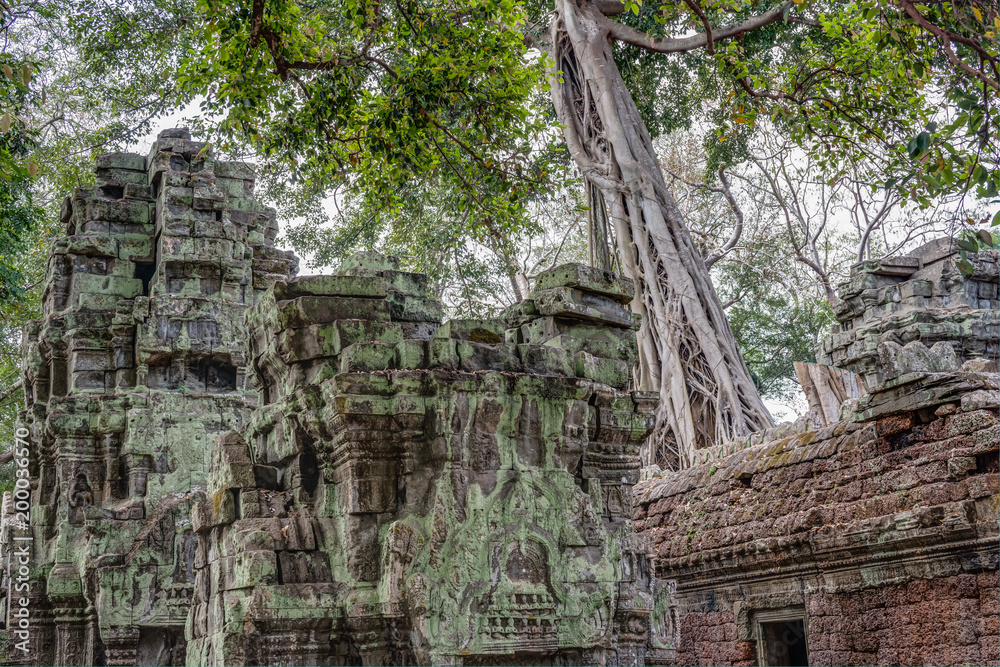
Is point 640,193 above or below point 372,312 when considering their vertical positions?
above

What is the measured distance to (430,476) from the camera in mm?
3957

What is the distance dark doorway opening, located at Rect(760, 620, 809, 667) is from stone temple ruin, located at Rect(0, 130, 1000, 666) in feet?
0.10

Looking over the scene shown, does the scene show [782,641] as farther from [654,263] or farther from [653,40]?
[653,40]

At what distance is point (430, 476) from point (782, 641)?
5139mm

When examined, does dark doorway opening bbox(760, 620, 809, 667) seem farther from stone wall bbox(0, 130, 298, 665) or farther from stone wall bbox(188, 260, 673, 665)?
stone wall bbox(0, 130, 298, 665)

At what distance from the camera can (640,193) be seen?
44.1 feet

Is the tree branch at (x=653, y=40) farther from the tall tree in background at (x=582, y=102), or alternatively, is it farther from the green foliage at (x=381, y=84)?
the green foliage at (x=381, y=84)

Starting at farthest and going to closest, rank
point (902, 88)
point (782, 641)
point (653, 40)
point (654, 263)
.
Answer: point (653, 40), point (654, 263), point (902, 88), point (782, 641)

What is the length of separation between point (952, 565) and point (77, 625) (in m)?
6.03

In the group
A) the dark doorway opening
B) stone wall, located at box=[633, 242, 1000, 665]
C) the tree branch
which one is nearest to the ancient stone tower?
stone wall, located at box=[633, 242, 1000, 665]

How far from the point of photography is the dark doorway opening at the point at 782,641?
7914 millimetres

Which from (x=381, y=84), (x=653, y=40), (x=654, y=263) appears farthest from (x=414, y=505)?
(x=653, y=40)

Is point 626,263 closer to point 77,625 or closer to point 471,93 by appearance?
point 471,93

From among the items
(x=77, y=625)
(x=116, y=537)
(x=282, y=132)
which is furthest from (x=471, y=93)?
(x=77, y=625)
